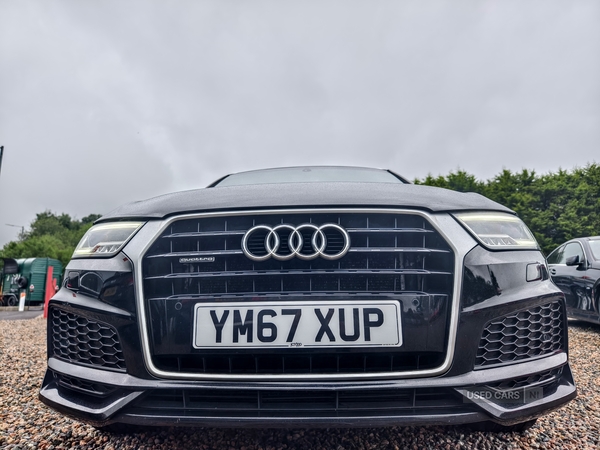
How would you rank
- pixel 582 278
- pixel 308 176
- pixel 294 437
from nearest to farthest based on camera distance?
pixel 294 437 → pixel 308 176 → pixel 582 278

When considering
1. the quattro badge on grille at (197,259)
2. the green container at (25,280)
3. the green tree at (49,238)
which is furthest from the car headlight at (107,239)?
the green tree at (49,238)

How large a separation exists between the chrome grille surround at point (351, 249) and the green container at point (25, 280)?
1788 cm

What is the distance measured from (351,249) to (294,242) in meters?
0.21

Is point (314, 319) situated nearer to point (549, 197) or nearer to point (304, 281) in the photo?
point (304, 281)

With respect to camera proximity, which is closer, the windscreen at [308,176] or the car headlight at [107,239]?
the car headlight at [107,239]

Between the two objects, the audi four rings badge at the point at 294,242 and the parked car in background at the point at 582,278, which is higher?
the audi four rings badge at the point at 294,242

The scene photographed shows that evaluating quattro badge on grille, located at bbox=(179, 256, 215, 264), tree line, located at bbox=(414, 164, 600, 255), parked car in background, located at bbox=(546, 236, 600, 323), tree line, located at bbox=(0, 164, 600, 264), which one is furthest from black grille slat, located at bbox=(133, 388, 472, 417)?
tree line, located at bbox=(0, 164, 600, 264)

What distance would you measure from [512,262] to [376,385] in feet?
2.26

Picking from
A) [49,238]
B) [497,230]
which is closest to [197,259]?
[497,230]

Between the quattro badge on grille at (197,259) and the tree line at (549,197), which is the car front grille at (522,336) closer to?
the quattro badge on grille at (197,259)

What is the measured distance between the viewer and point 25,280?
16406mm

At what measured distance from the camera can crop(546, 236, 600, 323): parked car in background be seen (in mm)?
5008

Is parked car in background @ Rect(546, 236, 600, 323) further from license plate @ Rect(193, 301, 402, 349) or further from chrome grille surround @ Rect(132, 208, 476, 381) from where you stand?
license plate @ Rect(193, 301, 402, 349)

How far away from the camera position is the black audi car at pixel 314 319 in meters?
1.38
